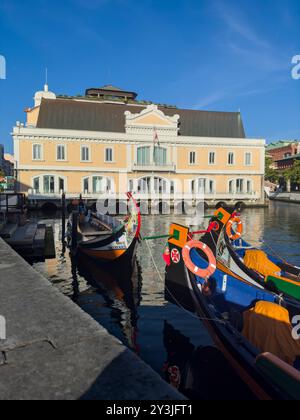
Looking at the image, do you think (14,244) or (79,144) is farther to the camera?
(79,144)

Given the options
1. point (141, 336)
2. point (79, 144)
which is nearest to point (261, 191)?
point (79, 144)

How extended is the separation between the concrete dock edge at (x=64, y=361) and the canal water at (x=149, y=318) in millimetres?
Result: 289

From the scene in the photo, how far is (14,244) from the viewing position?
16.2 m

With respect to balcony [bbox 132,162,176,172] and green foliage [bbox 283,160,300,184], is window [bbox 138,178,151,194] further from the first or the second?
green foliage [bbox 283,160,300,184]

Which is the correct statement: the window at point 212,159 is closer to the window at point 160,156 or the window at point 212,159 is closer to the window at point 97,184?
the window at point 160,156

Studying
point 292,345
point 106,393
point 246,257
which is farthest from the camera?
point 246,257

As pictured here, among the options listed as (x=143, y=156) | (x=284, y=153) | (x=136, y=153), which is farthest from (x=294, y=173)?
(x=136, y=153)

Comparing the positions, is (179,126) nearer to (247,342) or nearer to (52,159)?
(52,159)

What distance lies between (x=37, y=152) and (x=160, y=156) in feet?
50.8

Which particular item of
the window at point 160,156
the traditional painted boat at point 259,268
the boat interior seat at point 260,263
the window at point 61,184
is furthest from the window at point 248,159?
the boat interior seat at point 260,263

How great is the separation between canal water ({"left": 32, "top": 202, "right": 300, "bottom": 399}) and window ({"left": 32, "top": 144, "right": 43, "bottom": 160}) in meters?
24.9

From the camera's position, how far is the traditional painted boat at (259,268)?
892 centimetres
